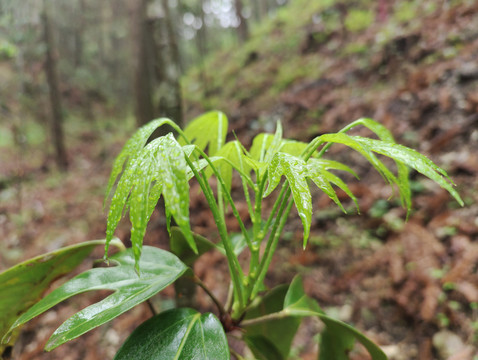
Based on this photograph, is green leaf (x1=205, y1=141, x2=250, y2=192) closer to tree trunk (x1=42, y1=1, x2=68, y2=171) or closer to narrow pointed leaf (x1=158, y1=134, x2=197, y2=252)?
narrow pointed leaf (x1=158, y1=134, x2=197, y2=252)

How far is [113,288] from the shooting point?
660 mm

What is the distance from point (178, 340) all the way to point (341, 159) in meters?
2.82

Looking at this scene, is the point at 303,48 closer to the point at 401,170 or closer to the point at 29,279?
the point at 401,170

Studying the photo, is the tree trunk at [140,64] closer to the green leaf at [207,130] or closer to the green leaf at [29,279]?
the green leaf at [207,130]

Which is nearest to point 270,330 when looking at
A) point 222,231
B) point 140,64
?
point 222,231

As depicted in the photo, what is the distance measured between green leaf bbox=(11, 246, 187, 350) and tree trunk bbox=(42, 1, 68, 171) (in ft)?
28.2

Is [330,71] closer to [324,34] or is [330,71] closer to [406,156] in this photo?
[324,34]

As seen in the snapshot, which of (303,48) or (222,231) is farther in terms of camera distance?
(303,48)

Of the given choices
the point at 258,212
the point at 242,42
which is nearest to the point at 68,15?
the point at 242,42

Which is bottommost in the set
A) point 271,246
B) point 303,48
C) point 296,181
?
point 271,246

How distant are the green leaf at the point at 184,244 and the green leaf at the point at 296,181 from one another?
15.9 inches

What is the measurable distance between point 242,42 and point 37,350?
34.9 feet

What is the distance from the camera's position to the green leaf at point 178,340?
1.99ft

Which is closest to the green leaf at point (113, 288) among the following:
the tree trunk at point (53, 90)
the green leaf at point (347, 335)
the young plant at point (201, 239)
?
the young plant at point (201, 239)
